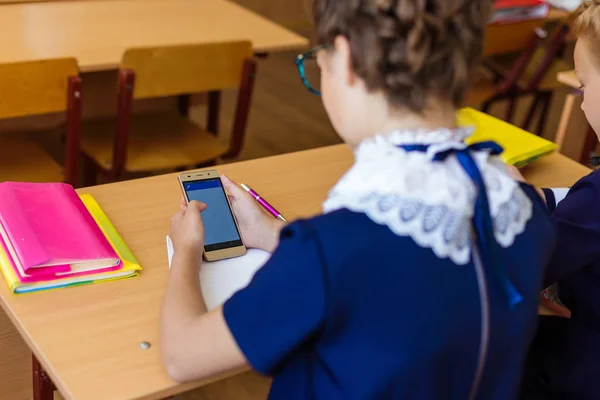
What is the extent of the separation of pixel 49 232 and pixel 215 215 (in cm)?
28

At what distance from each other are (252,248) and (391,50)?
602 mm

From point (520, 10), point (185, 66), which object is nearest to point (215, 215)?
point (185, 66)

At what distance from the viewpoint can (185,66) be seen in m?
2.44

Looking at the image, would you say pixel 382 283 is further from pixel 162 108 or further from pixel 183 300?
pixel 162 108

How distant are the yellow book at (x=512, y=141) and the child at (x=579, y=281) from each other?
40 centimetres

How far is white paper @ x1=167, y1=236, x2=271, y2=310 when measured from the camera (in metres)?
1.24

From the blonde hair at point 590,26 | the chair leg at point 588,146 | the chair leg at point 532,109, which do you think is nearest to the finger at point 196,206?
the blonde hair at point 590,26

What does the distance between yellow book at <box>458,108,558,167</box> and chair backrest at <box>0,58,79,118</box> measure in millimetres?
1099

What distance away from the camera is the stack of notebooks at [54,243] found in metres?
1.25

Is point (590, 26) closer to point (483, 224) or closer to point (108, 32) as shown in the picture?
point (483, 224)

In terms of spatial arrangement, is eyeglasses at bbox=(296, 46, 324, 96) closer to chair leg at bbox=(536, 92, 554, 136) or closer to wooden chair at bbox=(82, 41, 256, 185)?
wooden chair at bbox=(82, 41, 256, 185)

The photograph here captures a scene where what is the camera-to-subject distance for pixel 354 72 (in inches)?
36.3

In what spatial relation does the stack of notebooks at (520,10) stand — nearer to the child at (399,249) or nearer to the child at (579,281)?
the child at (579,281)

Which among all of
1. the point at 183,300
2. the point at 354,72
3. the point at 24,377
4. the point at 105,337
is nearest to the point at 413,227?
the point at 354,72
